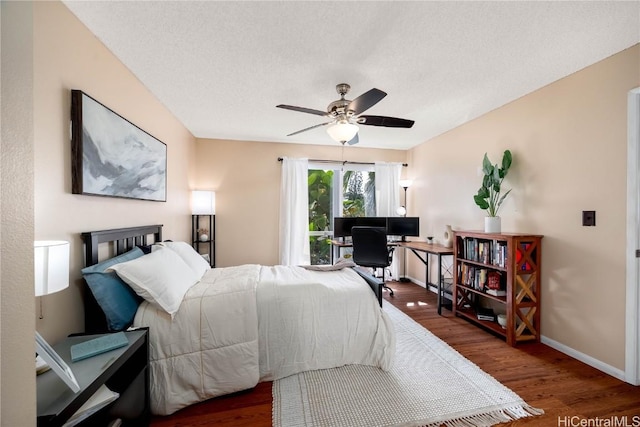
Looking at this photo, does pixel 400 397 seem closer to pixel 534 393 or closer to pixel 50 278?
pixel 534 393

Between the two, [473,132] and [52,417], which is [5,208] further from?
[473,132]

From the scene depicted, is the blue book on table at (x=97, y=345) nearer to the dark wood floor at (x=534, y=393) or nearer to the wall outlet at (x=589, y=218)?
the dark wood floor at (x=534, y=393)

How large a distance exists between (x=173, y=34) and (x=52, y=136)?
967mm

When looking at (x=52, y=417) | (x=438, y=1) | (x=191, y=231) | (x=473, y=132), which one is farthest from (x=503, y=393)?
(x=191, y=231)

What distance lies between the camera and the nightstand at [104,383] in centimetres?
93

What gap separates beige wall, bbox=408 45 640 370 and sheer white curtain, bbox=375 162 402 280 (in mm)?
1800

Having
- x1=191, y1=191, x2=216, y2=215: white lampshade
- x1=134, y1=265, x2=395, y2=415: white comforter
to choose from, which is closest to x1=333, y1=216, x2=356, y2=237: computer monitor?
x1=191, y1=191, x2=216, y2=215: white lampshade

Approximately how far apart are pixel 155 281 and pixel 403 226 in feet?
12.0

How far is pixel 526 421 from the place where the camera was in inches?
60.8

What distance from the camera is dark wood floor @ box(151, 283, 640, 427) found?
157 cm

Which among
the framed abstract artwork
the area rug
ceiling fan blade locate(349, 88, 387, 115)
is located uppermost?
ceiling fan blade locate(349, 88, 387, 115)

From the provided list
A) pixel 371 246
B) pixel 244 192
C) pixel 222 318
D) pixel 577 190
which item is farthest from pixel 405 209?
pixel 222 318

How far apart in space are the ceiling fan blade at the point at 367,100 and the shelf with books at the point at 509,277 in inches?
68.5

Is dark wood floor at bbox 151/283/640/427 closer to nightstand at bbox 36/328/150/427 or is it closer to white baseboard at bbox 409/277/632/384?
white baseboard at bbox 409/277/632/384
